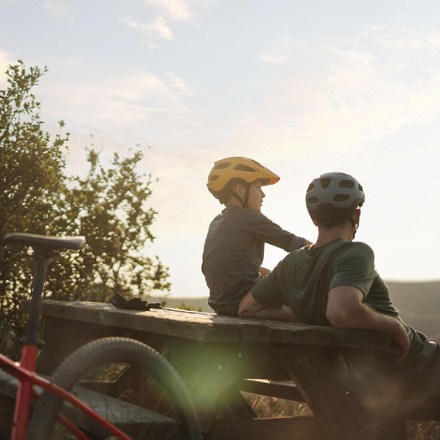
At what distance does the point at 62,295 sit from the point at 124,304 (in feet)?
20.5

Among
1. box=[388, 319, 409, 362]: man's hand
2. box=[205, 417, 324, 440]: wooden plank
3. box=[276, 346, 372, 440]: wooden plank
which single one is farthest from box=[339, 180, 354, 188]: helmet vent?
box=[205, 417, 324, 440]: wooden plank

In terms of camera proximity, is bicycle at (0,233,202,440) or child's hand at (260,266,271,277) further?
child's hand at (260,266,271,277)

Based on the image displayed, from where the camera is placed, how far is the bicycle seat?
3447mm

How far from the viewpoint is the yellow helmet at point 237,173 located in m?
6.53

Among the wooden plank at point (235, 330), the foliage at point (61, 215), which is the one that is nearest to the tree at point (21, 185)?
the foliage at point (61, 215)

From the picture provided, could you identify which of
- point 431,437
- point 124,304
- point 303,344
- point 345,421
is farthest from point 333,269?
point 431,437

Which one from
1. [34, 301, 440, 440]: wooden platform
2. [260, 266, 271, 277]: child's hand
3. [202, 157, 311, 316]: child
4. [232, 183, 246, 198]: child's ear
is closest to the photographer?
[34, 301, 440, 440]: wooden platform

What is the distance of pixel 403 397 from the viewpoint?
532cm

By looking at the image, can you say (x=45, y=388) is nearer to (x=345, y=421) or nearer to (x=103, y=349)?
(x=103, y=349)

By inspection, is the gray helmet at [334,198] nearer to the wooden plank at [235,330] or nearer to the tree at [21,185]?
the wooden plank at [235,330]

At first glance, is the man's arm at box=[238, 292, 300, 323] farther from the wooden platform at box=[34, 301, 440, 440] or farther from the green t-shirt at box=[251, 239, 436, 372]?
the wooden platform at box=[34, 301, 440, 440]

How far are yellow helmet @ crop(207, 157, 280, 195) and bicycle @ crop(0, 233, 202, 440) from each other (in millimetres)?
2564

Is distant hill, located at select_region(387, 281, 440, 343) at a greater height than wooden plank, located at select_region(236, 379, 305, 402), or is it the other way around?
distant hill, located at select_region(387, 281, 440, 343)

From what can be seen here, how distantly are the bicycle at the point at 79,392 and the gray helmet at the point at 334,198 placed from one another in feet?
6.00
